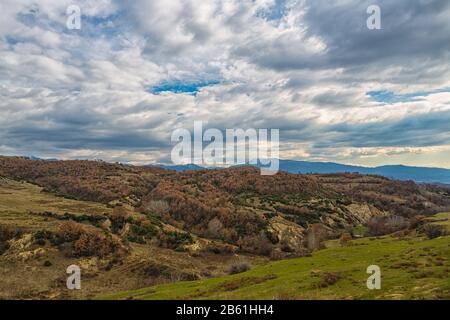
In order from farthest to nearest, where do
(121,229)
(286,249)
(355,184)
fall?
(355,184) → (286,249) → (121,229)

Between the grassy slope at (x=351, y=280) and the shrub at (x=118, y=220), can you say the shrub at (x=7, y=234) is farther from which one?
the grassy slope at (x=351, y=280)

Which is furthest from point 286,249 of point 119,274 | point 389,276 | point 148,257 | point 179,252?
point 389,276

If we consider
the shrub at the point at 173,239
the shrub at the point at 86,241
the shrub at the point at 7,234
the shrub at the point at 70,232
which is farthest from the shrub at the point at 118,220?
the shrub at the point at 7,234

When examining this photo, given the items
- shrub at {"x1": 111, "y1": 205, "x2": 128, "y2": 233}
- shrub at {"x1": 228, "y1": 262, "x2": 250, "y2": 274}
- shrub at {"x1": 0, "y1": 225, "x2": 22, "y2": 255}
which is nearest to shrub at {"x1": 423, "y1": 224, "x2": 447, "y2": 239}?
shrub at {"x1": 228, "y1": 262, "x2": 250, "y2": 274}

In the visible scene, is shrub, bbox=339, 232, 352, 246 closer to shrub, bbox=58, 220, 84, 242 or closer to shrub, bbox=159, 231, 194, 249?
shrub, bbox=159, 231, 194, 249

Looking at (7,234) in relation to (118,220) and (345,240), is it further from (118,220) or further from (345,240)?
(345,240)

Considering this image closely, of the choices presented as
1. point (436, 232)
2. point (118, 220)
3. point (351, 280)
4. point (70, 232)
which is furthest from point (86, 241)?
point (436, 232)

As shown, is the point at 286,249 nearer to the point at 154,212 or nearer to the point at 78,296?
the point at 154,212
